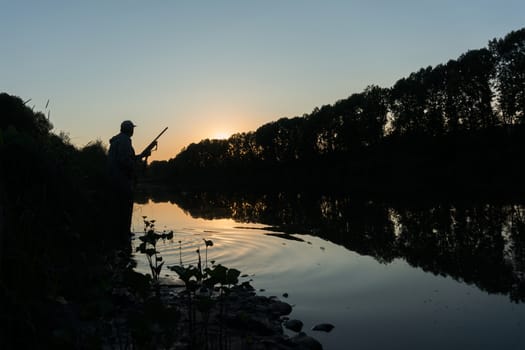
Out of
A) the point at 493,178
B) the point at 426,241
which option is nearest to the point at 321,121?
the point at 493,178

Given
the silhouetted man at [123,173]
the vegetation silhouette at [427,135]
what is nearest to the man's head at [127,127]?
the silhouetted man at [123,173]

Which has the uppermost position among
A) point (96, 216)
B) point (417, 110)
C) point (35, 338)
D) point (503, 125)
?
point (417, 110)

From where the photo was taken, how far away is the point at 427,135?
215 ft

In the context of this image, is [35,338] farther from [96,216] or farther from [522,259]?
[522,259]

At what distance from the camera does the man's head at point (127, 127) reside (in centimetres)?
1230

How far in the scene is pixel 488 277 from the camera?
1020cm

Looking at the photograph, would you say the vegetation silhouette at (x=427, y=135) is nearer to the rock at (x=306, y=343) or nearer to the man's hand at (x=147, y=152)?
the man's hand at (x=147, y=152)

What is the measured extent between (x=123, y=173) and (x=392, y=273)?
7.70 meters

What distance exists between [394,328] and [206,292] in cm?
384

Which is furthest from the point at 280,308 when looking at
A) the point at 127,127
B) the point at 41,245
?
the point at 127,127

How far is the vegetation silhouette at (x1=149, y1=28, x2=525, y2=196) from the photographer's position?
5063 centimetres

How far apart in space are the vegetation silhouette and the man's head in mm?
27918

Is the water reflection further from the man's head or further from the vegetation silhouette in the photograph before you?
the vegetation silhouette

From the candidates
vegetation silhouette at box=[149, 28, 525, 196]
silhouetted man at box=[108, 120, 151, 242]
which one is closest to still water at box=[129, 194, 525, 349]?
silhouetted man at box=[108, 120, 151, 242]
